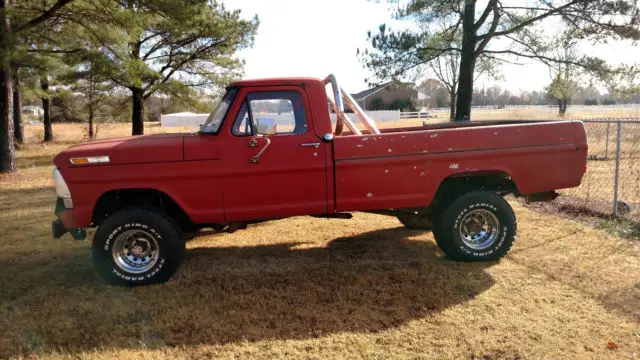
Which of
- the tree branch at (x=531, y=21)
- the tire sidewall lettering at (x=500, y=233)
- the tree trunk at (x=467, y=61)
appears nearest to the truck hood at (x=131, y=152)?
the tire sidewall lettering at (x=500, y=233)

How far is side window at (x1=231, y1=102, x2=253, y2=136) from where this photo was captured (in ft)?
15.8

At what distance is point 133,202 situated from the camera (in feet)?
16.4

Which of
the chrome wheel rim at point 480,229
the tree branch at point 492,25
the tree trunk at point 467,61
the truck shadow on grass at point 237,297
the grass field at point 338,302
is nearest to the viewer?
the grass field at point 338,302

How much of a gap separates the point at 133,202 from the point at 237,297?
5.29 ft

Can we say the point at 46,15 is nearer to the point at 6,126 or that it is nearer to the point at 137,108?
the point at 6,126

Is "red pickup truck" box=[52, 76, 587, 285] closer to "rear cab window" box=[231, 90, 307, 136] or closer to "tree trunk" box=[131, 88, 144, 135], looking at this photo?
"rear cab window" box=[231, 90, 307, 136]

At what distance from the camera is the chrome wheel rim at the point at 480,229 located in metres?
5.23

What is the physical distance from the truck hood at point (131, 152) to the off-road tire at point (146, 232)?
54cm

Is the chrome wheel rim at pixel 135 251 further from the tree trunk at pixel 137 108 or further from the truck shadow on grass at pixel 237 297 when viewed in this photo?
the tree trunk at pixel 137 108

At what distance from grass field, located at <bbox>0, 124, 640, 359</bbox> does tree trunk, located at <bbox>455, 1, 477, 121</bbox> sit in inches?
390

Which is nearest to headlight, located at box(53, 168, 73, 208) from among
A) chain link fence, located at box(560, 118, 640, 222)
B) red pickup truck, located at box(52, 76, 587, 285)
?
red pickup truck, located at box(52, 76, 587, 285)

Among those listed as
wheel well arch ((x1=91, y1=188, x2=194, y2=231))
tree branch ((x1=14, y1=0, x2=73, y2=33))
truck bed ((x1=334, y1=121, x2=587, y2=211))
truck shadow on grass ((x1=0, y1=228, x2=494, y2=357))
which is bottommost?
truck shadow on grass ((x1=0, y1=228, x2=494, y2=357))

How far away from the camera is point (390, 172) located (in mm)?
4938

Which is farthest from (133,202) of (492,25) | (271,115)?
(492,25)
